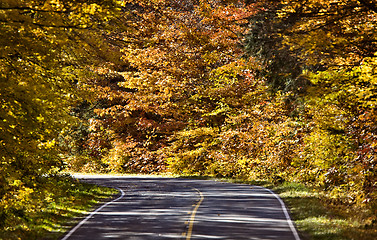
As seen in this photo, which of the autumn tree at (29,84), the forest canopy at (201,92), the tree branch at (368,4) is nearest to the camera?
the autumn tree at (29,84)

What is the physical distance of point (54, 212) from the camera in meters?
20.5

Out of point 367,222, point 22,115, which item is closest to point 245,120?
point 367,222

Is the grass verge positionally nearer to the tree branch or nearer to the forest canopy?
the forest canopy

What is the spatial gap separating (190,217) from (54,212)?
17.3 ft

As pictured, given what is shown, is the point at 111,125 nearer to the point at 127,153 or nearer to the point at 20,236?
the point at 127,153

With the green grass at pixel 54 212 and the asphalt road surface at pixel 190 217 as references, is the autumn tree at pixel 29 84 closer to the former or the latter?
the green grass at pixel 54 212

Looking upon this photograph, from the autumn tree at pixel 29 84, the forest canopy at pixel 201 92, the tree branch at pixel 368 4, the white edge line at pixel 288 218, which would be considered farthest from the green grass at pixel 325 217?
the autumn tree at pixel 29 84

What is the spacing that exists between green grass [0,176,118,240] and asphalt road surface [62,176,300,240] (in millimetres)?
579

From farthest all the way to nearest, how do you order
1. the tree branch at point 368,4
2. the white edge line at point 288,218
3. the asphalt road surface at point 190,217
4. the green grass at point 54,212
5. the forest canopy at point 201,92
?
the tree branch at point 368,4 < the green grass at point 54,212 < the forest canopy at point 201,92 < the asphalt road surface at point 190,217 < the white edge line at point 288,218

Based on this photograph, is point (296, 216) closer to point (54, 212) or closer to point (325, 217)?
point (325, 217)

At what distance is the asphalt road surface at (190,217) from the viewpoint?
15406 millimetres

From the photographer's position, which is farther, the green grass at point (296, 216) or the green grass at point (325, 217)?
the green grass at point (296, 216)

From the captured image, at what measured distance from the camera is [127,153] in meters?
47.3

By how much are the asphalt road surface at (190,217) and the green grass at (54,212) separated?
579mm
